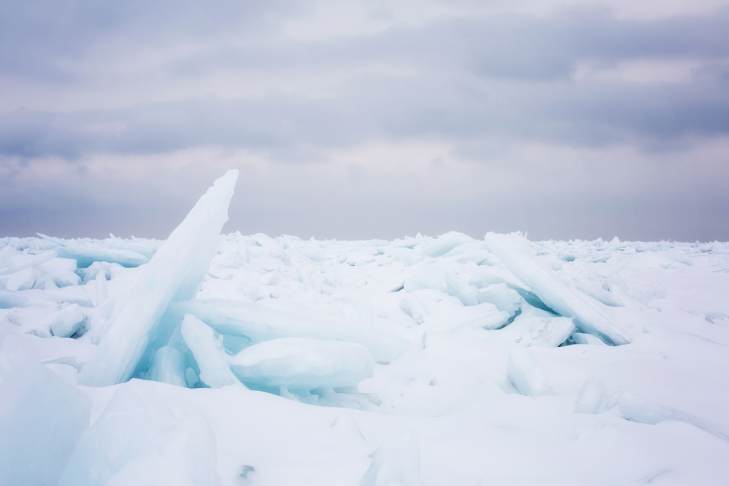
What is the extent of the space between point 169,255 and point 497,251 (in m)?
3.10

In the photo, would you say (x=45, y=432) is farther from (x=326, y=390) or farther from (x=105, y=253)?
(x=105, y=253)

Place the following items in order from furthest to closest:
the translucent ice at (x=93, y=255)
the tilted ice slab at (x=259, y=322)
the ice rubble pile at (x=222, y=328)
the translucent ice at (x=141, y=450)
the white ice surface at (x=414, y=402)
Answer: the translucent ice at (x=93, y=255)
the tilted ice slab at (x=259, y=322)
the ice rubble pile at (x=222, y=328)
the white ice surface at (x=414, y=402)
the translucent ice at (x=141, y=450)

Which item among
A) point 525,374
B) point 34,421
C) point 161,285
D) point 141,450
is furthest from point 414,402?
point 34,421

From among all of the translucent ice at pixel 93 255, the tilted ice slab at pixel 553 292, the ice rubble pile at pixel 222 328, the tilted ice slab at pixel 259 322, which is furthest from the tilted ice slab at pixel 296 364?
the translucent ice at pixel 93 255

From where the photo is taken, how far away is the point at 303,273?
24.3ft

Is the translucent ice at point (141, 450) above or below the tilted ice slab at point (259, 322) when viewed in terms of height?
above

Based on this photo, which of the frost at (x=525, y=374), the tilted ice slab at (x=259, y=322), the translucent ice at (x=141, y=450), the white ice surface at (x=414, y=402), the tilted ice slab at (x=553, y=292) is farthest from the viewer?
the tilted ice slab at (x=553, y=292)

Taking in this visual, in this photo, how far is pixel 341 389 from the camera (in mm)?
2617

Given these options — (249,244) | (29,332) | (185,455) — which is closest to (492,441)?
(185,455)

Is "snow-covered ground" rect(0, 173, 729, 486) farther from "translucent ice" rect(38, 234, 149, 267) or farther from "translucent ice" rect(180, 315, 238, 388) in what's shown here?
"translucent ice" rect(38, 234, 149, 267)

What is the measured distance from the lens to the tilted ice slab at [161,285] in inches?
85.8

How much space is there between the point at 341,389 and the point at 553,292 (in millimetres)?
2334

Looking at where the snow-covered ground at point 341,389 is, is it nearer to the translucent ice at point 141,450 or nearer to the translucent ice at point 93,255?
the translucent ice at point 141,450

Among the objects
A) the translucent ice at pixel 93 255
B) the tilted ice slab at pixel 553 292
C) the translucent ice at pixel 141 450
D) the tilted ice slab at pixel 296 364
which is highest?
the translucent ice at pixel 141 450
